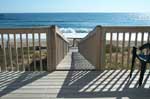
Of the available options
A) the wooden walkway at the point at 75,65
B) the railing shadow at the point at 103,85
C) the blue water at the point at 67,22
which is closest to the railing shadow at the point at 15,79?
the railing shadow at the point at 103,85

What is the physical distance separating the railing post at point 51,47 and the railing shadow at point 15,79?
25cm

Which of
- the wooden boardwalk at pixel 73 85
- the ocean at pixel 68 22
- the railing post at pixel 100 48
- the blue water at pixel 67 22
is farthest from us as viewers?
the blue water at pixel 67 22

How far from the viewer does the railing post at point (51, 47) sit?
423cm

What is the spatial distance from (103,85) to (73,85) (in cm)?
46

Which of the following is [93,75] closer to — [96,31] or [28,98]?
[96,31]

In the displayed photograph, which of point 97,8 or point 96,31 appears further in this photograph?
point 97,8

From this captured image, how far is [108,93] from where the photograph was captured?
10.3 feet

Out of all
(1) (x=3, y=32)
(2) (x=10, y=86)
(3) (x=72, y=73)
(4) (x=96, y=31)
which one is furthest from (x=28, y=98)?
(4) (x=96, y=31)

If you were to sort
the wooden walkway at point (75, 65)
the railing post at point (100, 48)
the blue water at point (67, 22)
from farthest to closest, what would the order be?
the blue water at point (67, 22), the wooden walkway at point (75, 65), the railing post at point (100, 48)

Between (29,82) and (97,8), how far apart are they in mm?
57691

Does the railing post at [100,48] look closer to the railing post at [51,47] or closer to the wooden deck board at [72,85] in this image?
the wooden deck board at [72,85]

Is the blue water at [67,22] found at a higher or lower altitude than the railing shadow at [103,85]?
lower

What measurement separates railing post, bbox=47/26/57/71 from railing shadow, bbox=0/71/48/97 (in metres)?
0.25

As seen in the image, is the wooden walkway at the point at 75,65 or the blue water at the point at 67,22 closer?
the wooden walkway at the point at 75,65
